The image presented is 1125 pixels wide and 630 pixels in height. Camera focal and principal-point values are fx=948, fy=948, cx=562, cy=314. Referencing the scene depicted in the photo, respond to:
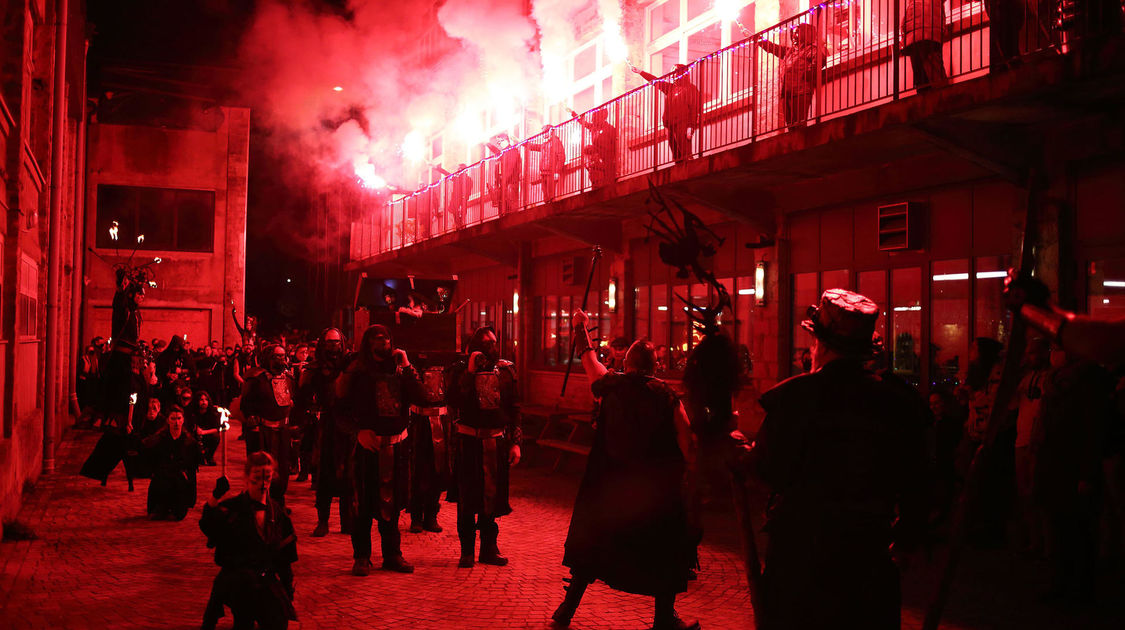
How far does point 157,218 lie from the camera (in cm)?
2869

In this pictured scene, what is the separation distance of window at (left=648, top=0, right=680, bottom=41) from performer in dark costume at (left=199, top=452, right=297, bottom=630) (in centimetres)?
1341

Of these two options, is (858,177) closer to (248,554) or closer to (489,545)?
(489,545)

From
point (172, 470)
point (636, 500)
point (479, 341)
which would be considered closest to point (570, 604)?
point (636, 500)

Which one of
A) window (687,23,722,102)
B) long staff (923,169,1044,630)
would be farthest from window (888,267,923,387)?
long staff (923,169,1044,630)

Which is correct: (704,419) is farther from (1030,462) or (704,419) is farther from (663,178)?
(663,178)

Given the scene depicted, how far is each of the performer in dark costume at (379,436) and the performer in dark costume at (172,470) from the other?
3043 millimetres

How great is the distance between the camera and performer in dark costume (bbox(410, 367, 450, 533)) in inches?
344

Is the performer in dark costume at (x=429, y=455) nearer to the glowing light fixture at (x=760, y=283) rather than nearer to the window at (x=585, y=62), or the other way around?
the glowing light fixture at (x=760, y=283)

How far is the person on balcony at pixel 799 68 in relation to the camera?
37.6ft

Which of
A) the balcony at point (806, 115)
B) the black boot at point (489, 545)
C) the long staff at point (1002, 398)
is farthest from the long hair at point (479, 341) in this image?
the long staff at point (1002, 398)

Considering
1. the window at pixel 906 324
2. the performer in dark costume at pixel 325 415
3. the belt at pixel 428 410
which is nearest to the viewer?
the performer in dark costume at pixel 325 415

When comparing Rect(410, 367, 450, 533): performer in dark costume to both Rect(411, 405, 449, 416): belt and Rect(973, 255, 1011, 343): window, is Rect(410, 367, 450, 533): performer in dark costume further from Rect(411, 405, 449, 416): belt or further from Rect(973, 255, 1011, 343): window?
Rect(973, 255, 1011, 343): window

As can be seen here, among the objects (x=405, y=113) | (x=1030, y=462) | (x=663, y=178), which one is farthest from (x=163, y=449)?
(x=405, y=113)

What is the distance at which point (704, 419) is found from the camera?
14.8ft
